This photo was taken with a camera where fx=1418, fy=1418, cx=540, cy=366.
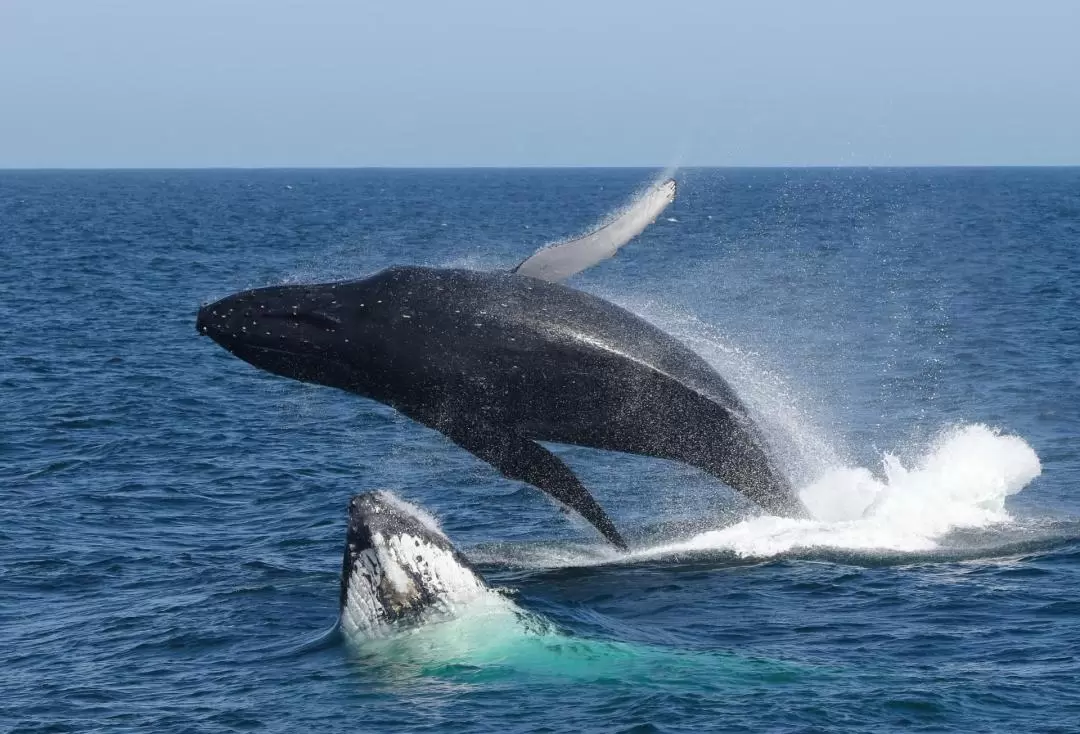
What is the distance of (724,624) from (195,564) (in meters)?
9.03

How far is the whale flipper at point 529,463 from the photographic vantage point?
1950 cm

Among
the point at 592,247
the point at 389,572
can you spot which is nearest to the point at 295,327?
the point at 389,572

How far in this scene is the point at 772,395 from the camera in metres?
31.3

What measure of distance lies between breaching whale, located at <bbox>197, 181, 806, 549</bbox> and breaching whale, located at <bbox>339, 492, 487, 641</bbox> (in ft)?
6.87

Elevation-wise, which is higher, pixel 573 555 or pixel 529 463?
pixel 529 463

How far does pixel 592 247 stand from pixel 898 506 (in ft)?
23.7

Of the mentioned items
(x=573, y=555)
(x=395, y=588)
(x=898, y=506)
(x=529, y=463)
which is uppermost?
(x=529, y=463)

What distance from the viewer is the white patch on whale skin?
1733 cm

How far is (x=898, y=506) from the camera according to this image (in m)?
22.9

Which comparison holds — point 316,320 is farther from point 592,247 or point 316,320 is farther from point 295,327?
point 592,247

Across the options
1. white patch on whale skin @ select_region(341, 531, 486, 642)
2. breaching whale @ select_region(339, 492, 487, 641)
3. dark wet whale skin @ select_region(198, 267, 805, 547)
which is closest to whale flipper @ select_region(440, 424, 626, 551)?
dark wet whale skin @ select_region(198, 267, 805, 547)

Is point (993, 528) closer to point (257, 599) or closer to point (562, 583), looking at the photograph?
point (562, 583)

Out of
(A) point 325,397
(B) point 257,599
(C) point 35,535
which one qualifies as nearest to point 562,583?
(B) point 257,599

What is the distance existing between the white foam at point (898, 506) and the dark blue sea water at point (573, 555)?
6 cm
